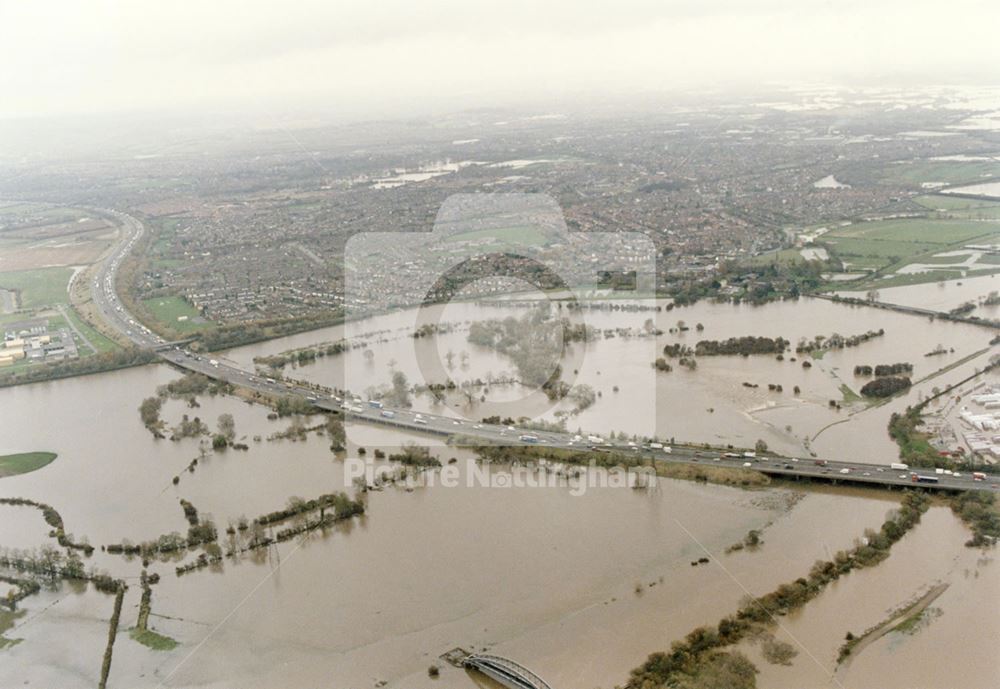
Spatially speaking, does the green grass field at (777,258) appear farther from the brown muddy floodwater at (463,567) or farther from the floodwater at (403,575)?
the floodwater at (403,575)

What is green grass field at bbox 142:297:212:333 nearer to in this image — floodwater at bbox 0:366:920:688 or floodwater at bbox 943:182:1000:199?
floodwater at bbox 0:366:920:688

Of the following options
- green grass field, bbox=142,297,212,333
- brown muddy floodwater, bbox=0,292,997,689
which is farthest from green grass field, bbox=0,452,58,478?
green grass field, bbox=142,297,212,333

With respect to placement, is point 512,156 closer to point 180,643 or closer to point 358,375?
point 358,375

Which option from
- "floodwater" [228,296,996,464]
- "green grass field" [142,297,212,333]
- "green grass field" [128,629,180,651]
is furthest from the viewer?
"green grass field" [142,297,212,333]

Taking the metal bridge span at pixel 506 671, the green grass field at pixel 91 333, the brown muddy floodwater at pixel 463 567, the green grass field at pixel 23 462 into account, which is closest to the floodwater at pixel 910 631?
the brown muddy floodwater at pixel 463 567

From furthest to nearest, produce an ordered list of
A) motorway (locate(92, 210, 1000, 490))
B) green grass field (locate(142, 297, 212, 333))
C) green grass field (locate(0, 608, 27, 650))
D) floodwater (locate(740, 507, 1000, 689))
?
1. green grass field (locate(142, 297, 212, 333))
2. motorway (locate(92, 210, 1000, 490))
3. green grass field (locate(0, 608, 27, 650))
4. floodwater (locate(740, 507, 1000, 689))

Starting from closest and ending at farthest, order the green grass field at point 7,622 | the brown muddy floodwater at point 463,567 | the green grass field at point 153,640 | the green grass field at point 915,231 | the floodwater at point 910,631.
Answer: the floodwater at point 910,631, the brown muddy floodwater at point 463,567, the green grass field at point 153,640, the green grass field at point 7,622, the green grass field at point 915,231

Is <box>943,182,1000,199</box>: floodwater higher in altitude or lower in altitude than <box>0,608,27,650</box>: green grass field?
higher

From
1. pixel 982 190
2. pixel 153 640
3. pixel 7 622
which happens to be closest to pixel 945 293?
pixel 982 190
